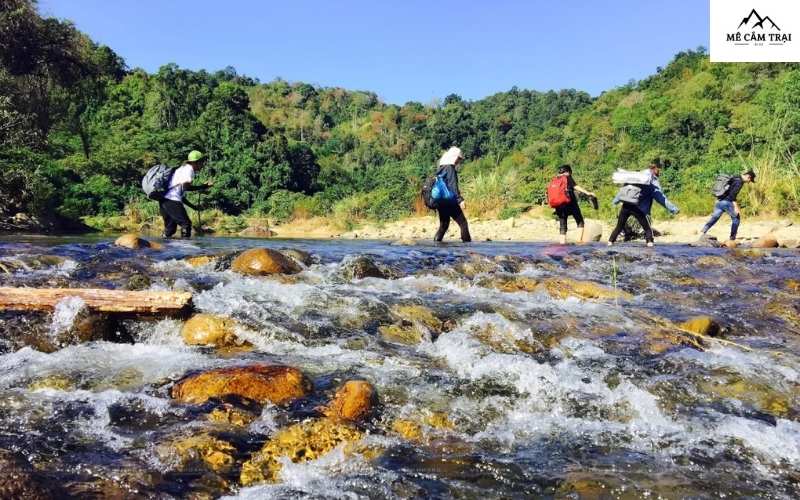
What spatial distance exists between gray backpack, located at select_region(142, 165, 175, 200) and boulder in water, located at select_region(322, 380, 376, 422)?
773 centimetres

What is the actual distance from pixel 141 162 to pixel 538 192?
61.5 ft

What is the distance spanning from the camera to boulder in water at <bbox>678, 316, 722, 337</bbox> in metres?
5.04

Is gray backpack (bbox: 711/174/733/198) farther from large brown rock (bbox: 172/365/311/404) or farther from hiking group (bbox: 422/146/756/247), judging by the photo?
large brown rock (bbox: 172/365/311/404)

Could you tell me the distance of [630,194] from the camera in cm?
1055

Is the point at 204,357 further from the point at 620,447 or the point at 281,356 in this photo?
the point at 620,447

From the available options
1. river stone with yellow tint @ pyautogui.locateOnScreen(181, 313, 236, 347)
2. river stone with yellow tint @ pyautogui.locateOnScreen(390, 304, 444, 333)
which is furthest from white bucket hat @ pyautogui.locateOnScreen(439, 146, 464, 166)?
river stone with yellow tint @ pyautogui.locateOnScreen(181, 313, 236, 347)

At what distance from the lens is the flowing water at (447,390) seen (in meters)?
2.63

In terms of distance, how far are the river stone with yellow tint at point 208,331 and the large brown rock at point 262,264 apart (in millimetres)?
2287

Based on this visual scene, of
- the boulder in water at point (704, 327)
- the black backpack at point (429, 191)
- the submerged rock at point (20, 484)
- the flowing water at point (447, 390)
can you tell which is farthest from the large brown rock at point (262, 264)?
the submerged rock at point (20, 484)

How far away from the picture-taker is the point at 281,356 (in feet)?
14.0

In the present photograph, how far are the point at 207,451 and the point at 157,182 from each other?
8.16 m

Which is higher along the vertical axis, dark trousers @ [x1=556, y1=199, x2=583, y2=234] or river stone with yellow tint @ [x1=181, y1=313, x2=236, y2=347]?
dark trousers @ [x1=556, y1=199, x2=583, y2=234]

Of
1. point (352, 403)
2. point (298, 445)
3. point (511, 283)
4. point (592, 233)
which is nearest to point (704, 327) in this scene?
point (511, 283)

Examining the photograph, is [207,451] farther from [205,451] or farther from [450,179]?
[450,179]
